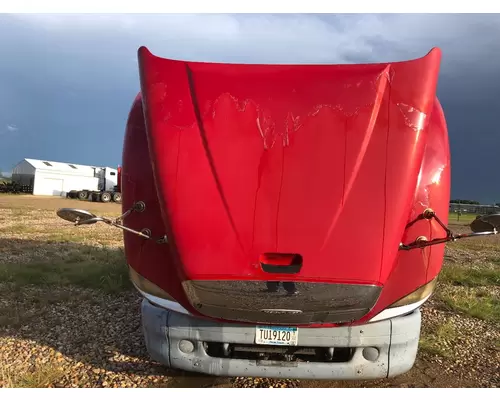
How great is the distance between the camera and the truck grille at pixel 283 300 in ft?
7.86

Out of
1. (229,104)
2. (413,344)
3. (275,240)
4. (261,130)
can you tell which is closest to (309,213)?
(275,240)

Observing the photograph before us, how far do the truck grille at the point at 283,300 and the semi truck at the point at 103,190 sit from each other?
30.9 metres

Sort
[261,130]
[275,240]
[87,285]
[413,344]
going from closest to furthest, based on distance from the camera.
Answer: [275,240], [261,130], [413,344], [87,285]

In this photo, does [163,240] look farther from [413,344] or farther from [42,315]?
[42,315]

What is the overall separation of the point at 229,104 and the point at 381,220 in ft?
3.95

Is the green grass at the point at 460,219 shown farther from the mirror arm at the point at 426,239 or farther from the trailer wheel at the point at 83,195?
the trailer wheel at the point at 83,195

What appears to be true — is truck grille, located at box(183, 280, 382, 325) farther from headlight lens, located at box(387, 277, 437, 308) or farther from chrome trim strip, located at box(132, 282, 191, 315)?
headlight lens, located at box(387, 277, 437, 308)

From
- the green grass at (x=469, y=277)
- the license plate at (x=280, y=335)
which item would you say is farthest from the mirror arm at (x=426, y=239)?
the green grass at (x=469, y=277)

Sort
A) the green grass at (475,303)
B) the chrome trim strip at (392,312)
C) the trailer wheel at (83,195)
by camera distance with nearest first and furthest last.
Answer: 1. the chrome trim strip at (392,312)
2. the green grass at (475,303)
3. the trailer wheel at (83,195)

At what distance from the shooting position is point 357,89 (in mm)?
2635

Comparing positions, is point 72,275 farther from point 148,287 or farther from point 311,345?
point 311,345

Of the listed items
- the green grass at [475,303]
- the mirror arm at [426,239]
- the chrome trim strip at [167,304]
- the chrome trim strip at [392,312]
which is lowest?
the green grass at [475,303]

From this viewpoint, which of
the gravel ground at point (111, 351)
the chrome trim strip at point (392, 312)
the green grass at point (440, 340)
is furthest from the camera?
the green grass at point (440, 340)

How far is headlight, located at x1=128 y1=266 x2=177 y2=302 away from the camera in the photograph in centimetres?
278
